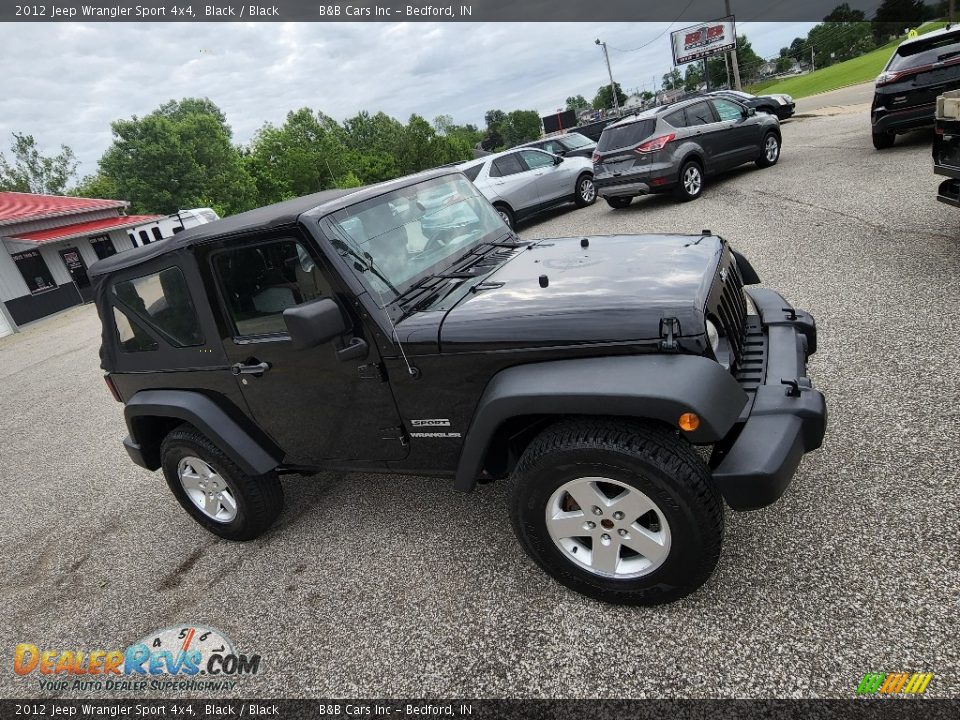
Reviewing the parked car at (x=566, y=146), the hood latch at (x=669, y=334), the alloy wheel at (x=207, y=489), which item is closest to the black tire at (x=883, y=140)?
the parked car at (x=566, y=146)

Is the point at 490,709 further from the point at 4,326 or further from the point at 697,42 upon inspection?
the point at 697,42

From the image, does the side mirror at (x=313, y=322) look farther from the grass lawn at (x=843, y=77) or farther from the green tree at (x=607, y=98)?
the green tree at (x=607, y=98)

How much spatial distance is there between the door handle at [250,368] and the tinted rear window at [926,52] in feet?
34.8

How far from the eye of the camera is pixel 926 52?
8688 mm

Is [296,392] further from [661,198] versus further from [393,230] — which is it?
[661,198]

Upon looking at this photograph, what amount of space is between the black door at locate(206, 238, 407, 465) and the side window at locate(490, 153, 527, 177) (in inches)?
381

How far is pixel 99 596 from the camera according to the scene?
348cm

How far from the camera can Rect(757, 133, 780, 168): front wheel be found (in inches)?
441

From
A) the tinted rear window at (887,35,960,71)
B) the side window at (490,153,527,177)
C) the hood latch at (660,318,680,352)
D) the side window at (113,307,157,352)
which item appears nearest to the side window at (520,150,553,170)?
the side window at (490,153,527,177)

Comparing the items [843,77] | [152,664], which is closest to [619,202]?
[152,664]

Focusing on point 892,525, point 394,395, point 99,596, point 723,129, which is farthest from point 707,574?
point 723,129

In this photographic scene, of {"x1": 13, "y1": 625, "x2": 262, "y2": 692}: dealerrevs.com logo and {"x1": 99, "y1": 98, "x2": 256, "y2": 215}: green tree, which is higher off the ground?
{"x1": 99, "y1": 98, "x2": 256, "y2": 215}: green tree

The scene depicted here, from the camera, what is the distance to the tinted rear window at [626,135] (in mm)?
10260

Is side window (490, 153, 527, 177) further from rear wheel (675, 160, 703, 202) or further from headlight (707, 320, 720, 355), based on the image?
headlight (707, 320, 720, 355)
